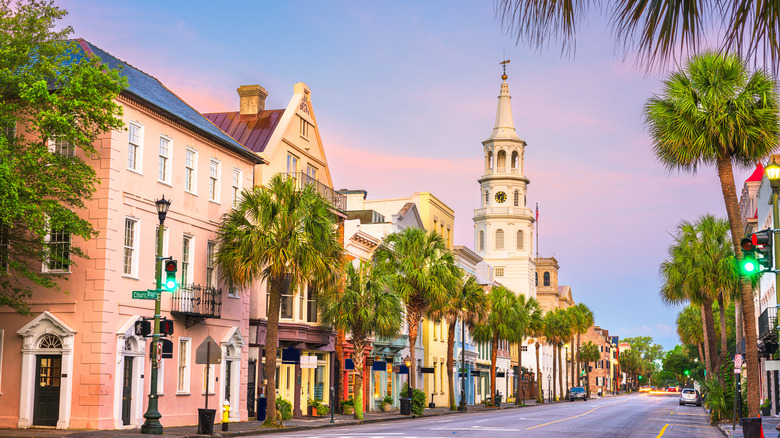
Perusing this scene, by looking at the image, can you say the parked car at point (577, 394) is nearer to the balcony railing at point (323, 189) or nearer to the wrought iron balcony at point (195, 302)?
the balcony railing at point (323, 189)

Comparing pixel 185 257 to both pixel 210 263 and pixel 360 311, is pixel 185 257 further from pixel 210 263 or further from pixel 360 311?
pixel 360 311

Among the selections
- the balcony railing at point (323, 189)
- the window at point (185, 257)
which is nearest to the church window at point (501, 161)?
the balcony railing at point (323, 189)

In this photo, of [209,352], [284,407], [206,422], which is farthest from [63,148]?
[284,407]

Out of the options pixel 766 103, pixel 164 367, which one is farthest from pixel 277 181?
pixel 766 103

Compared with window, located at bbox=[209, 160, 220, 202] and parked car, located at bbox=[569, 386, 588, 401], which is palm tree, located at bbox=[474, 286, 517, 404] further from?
parked car, located at bbox=[569, 386, 588, 401]

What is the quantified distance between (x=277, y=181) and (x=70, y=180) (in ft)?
31.7

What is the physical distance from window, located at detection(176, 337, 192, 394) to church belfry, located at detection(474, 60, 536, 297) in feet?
269

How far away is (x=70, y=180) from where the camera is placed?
23.7 metres

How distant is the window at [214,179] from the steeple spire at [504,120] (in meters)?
78.1

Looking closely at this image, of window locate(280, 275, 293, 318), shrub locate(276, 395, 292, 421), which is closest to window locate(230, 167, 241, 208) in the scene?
window locate(280, 275, 293, 318)

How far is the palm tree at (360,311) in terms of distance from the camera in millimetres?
39094

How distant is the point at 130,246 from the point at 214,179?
646cm

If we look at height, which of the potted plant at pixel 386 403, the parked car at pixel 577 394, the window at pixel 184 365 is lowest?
the parked car at pixel 577 394

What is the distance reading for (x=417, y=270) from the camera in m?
45.3
